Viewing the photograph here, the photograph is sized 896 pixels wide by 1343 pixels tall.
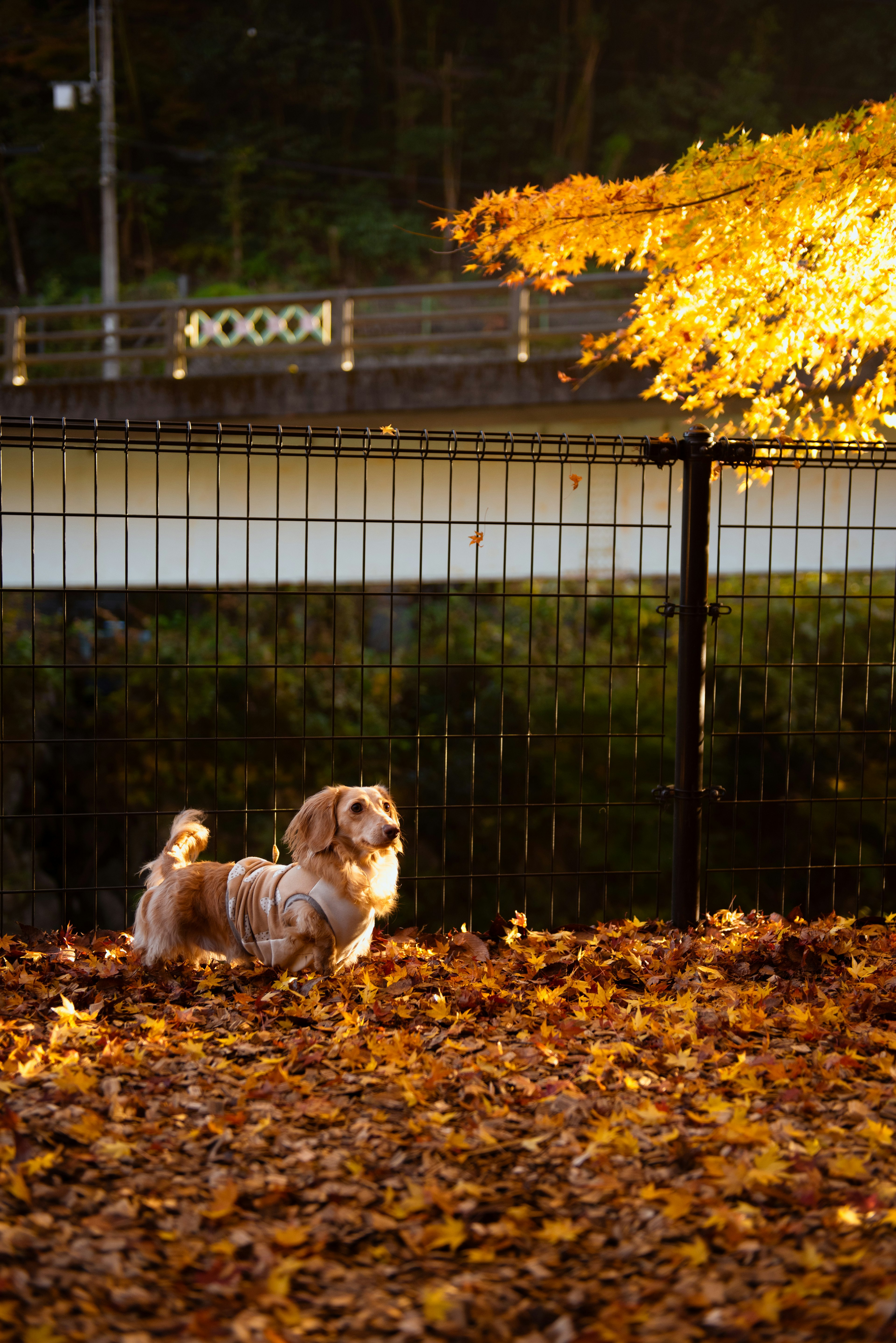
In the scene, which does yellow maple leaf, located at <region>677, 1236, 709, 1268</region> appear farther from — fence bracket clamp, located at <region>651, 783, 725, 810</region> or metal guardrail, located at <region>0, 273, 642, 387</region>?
metal guardrail, located at <region>0, 273, 642, 387</region>

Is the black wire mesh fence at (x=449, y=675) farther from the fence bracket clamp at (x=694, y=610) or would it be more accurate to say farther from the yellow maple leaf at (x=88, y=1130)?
the yellow maple leaf at (x=88, y=1130)

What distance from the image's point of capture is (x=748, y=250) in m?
4.83

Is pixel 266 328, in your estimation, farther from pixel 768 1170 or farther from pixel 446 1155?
pixel 768 1170

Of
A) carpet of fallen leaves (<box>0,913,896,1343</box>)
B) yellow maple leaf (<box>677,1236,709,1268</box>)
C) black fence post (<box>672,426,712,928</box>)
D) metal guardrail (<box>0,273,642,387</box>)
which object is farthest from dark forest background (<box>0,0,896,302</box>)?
yellow maple leaf (<box>677,1236,709,1268</box>)

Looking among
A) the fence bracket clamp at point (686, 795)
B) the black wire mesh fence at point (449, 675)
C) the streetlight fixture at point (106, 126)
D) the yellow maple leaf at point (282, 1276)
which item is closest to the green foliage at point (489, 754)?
the black wire mesh fence at point (449, 675)

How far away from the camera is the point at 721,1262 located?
2.33 meters

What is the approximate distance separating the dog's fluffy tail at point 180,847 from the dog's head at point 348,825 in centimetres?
54

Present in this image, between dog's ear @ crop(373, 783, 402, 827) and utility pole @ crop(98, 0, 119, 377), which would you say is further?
utility pole @ crop(98, 0, 119, 377)

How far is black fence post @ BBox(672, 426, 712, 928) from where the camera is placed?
4902 mm

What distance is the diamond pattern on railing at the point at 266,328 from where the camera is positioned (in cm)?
1086

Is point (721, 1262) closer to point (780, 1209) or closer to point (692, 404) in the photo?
Result: point (780, 1209)

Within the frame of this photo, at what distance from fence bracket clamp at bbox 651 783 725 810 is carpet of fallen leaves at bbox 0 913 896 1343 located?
875mm

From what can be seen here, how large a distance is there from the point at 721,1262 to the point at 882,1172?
0.64 m

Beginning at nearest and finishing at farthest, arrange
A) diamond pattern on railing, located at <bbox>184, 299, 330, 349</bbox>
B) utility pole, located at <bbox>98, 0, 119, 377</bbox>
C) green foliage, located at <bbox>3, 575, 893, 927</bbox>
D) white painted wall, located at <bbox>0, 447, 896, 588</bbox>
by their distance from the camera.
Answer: white painted wall, located at <bbox>0, 447, 896, 588</bbox>, diamond pattern on railing, located at <bbox>184, 299, 330, 349</bbox>, green foliage, located at <bbox>3, 575, 893, 927</bbox>, utility pole, located at <bbox>98, 0, 119, 377</bbox>
